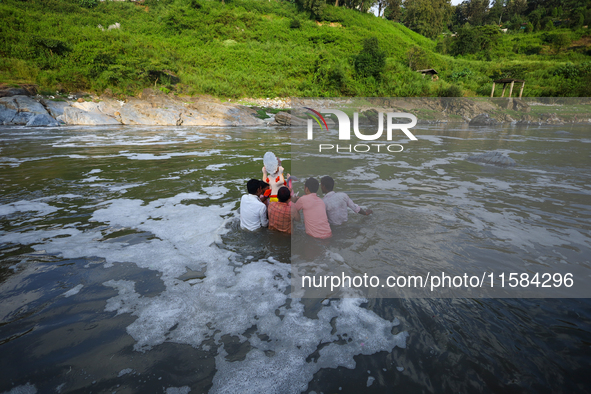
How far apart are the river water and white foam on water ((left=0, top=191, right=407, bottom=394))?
15mm

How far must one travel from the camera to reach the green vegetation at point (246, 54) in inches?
827

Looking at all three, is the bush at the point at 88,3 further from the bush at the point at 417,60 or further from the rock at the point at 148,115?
the bush at the point at 417,60

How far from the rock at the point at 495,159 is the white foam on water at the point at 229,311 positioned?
8.56 metres

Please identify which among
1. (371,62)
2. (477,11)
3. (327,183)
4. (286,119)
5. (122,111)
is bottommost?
(327,183)

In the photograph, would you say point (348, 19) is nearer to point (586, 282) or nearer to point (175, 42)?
point (175, 42)

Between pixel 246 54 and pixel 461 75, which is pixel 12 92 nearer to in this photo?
pixel 246 54

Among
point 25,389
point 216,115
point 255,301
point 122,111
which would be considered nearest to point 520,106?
point 216,115

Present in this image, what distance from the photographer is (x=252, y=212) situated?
4250 mm

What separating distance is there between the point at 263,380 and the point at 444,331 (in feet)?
→ 5.32

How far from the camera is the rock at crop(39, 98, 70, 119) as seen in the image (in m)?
17.4

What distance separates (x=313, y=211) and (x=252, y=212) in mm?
983

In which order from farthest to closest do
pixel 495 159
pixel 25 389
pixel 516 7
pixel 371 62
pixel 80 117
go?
pixel 516 7
pixel 371 62
pixel 80 117
pixel 495 159
pixel 25 389

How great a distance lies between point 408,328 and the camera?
2480 millimetres

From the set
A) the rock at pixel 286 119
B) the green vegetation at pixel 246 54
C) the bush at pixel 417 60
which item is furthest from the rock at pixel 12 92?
the bush at pixel 417 60
